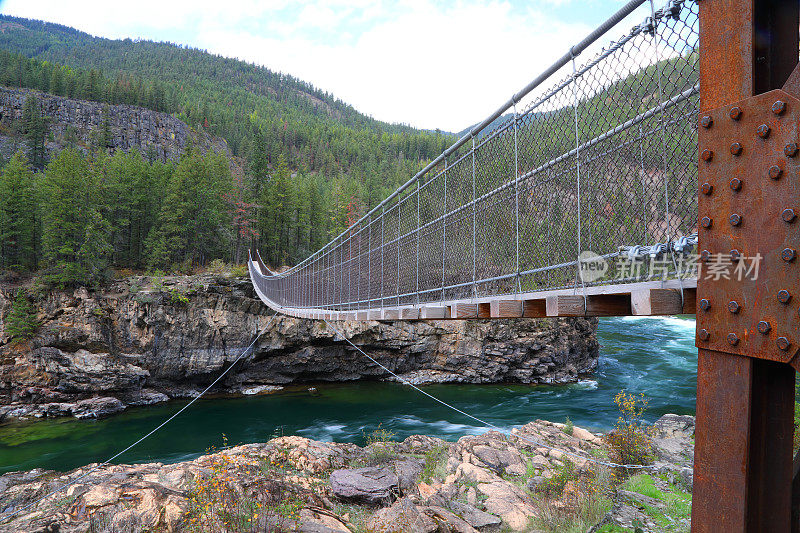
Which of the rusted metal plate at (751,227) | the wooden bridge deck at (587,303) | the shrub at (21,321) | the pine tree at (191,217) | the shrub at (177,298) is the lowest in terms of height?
the shrub at (21,321)

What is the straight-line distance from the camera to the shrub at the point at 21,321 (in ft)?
46.6

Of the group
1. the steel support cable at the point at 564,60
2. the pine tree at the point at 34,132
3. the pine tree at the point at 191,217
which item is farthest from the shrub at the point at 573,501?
the pine tree at the point at 34,132

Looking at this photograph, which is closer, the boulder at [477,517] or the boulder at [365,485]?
the boulder at [477,517]

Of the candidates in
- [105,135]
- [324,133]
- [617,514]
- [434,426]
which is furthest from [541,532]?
[324,133]

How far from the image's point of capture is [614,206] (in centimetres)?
216

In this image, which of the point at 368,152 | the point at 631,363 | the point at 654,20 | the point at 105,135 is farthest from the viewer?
the point at 368,152

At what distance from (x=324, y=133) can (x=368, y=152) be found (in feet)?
43.8

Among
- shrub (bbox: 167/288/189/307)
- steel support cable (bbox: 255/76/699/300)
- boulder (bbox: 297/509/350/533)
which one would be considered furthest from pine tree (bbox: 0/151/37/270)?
steel support cable (bbox: 255/76/699/300)

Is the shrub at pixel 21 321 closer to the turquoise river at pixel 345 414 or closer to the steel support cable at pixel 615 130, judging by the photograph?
the turquoise river at pixel 345 414

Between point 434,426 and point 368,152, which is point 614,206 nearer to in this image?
point 434,426

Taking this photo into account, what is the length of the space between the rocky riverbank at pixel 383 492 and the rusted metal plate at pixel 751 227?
10.7ft

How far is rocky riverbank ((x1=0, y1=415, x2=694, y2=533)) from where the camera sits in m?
3.83

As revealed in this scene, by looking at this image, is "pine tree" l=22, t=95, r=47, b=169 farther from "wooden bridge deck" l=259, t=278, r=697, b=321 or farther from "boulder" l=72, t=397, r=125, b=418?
"wooden bridge deck" l=259, t=278, r=697, b=321

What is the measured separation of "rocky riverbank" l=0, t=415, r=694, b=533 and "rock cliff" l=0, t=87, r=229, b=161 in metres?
38.7
